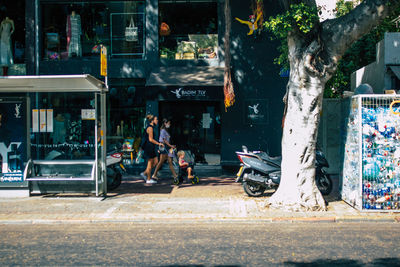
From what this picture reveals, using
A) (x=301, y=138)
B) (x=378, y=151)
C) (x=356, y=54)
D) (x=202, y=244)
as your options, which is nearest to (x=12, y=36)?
(x=301, y=138)

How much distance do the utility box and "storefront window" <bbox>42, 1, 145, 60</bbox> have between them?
344 inches

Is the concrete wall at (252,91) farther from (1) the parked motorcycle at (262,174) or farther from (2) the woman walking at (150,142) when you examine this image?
(1) the parked motorcycle at (262,174)

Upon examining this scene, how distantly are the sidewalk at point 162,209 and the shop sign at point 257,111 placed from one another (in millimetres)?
3492

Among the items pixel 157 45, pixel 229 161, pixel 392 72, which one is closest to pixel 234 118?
pixel 229 161

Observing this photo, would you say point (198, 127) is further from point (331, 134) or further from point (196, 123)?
point (331, 134)

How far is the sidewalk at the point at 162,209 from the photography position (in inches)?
307

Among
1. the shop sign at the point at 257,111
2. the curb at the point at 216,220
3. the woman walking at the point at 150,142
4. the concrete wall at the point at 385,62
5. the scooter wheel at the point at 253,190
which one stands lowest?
the curb at the point at 216,220

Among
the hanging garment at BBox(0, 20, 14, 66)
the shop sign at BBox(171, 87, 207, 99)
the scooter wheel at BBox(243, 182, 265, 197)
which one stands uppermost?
the hanging garment at BBox(0, 20, 14, 66)

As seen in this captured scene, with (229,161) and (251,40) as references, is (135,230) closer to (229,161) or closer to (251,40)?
(229,161)

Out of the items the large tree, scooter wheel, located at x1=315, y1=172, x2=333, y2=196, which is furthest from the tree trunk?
scooter wheel, located at x1=315, y1=172, x2=333, y2=196

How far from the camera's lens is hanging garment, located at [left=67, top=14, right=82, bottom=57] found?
14.6 metres

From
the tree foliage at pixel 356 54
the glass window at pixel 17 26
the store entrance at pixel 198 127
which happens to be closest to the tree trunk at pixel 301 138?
the store entrance at pixel 198 127

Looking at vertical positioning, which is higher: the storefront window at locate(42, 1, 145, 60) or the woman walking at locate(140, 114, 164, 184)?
the storefront window at locate(42, 1, 145, 60)

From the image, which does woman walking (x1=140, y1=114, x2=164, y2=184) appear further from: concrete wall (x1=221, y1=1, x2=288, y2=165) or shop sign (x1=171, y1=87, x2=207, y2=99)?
concrete wall (x1=221, y1=1, x2=288, y2=165)
